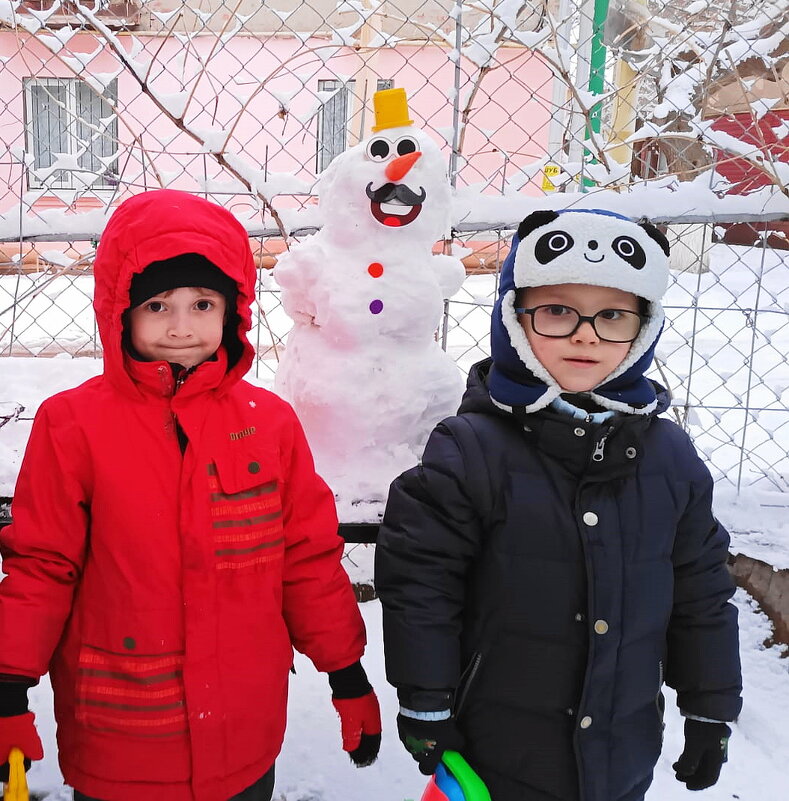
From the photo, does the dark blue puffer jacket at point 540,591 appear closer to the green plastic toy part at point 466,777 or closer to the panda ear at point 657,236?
the green plastic toy part at point 466,777

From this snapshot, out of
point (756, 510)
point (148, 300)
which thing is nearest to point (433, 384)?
point (148, 300)

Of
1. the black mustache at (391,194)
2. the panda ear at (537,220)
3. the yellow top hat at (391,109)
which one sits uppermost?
the yellow top hat at (391,109)

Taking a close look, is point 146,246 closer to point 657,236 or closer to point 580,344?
point 580,344

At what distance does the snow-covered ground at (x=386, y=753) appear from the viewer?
1703mm

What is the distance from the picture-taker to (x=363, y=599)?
7.44ft

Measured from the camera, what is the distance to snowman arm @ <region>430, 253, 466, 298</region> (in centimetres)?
186

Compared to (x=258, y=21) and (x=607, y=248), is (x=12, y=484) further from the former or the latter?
(x=258, y=21)

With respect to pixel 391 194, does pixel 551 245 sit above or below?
below

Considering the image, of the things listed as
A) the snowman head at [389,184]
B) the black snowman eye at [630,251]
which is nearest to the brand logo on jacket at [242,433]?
the black snowman eye at [630,251]

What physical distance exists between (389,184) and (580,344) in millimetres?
754

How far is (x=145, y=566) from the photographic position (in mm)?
1117

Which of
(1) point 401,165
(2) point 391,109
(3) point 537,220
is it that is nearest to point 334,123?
(2) point 391,109

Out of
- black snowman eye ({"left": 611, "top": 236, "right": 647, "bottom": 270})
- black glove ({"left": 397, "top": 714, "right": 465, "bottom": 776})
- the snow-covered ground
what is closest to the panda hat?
black snowman eye ({"left": 611, "top": 236, "right": 647, "bottom": 270})

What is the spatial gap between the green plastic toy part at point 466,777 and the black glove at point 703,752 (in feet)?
1.11
